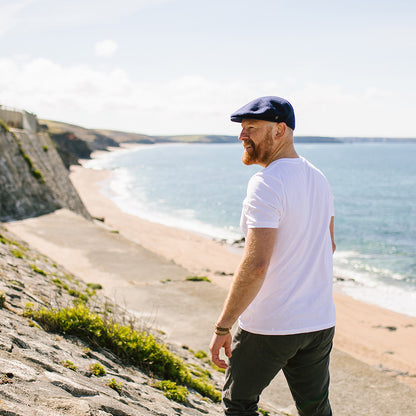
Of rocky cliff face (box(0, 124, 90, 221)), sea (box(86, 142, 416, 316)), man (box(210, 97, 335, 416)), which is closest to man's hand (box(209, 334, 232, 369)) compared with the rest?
man (box(210, 97, 335, 416))

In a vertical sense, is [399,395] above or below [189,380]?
below

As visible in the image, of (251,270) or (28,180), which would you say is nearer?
(251,270)

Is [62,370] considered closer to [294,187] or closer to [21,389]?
[21,389]

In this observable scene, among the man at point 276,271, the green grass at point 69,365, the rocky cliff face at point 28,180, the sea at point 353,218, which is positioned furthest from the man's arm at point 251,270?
the sea at point 353,218

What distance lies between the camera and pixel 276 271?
9.15ft

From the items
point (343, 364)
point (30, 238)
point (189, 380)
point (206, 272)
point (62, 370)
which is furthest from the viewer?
point (206, 272)

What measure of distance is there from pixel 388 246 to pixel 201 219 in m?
17.9

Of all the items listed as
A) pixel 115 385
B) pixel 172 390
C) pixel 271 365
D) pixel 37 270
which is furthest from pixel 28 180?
pixel 271 365

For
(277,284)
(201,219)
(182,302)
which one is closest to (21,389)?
(277,284)

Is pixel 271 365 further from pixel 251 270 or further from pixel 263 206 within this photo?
pixel 263 206

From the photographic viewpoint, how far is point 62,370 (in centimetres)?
357

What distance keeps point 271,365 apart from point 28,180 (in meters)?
17.9

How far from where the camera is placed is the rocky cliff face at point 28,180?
56.0ft

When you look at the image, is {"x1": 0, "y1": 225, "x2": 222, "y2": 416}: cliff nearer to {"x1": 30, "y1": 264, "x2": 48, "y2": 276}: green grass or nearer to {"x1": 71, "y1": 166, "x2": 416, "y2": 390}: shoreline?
{"x1": 30, "y1": 264, "x2": 48, "y2": 276}: green grass
